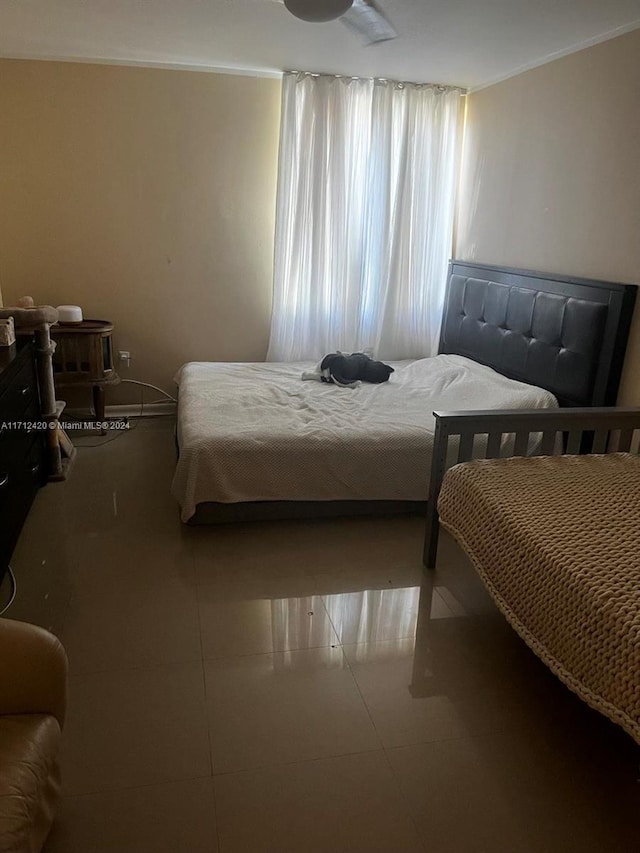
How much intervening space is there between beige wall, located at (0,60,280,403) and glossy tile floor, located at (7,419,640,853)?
6.76 feet

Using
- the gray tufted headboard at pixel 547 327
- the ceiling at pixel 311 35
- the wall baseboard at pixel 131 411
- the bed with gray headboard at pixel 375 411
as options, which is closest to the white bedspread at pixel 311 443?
the bed with gray headboard at pixel 375 411

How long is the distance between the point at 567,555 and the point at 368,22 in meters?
2.30

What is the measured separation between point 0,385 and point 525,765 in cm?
230

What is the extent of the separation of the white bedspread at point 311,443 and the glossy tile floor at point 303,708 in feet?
0.81

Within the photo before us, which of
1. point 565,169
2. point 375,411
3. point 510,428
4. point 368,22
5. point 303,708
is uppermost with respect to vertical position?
point 368,22

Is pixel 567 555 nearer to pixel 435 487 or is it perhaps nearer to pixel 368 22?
pixel 435 487

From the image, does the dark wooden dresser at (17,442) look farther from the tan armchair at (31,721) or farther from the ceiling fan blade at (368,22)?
the ceiling fan blade at (368,22)

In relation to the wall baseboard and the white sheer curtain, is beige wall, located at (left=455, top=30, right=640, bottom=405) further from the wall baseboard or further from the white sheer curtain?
the wall baseboard

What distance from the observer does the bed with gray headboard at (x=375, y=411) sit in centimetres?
287

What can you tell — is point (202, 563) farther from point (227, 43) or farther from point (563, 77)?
point (563, 77)

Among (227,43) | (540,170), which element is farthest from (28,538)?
(540,170)

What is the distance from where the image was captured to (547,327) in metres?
3.30

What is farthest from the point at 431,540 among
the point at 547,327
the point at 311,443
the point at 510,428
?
the point at 547,327

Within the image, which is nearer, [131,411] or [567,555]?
[567,555]
